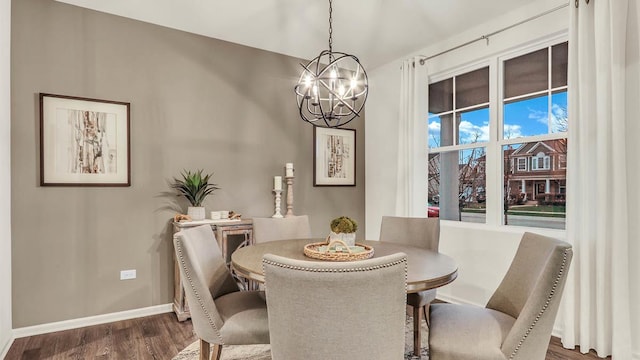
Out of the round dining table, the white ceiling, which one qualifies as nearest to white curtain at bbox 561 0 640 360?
the white ceiling

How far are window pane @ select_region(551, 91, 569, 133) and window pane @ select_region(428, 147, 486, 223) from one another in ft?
2.13

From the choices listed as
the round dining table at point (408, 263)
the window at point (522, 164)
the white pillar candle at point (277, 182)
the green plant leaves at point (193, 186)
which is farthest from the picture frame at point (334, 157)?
the window at point (522, 164)

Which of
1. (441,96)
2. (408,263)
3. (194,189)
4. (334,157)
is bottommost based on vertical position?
(408,263)

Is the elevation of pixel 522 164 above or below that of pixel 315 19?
below

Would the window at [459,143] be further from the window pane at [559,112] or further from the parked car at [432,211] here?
the window pane at [559,112]

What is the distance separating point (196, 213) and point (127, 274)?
2.63 ft

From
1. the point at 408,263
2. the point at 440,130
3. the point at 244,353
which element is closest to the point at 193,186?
the point at 244,353

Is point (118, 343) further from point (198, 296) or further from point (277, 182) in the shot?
point (277, 182)

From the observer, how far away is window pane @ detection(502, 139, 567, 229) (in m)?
2.96

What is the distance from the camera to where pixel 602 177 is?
8.04 feet

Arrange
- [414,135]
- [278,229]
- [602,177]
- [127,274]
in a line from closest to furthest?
[602,177], [278,229], [127,274], [414,135]
